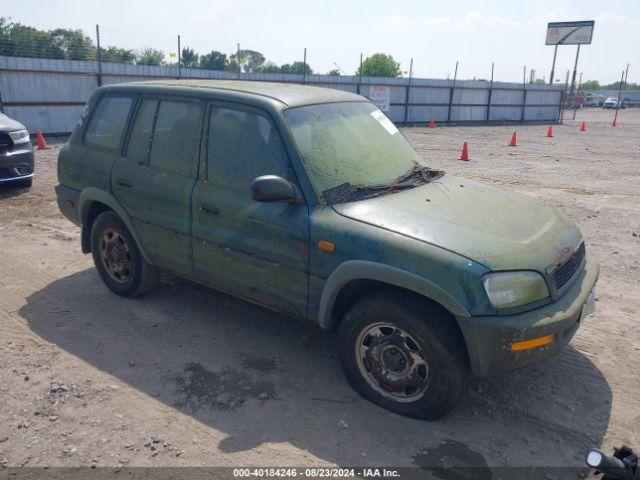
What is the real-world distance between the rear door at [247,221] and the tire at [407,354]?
0.47 meters

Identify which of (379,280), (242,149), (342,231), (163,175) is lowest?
(379,280)

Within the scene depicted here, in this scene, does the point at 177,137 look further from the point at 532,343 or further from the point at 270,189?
the point at 532,343

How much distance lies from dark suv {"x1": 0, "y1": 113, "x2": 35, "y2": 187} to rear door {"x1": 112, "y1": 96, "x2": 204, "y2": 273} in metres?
5.25

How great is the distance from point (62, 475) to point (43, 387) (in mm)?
943

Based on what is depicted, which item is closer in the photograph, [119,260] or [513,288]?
[513,288]

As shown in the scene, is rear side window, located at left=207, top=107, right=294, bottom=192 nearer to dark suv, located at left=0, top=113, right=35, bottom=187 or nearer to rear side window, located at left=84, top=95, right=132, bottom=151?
rear side window, located at left=84, top=95, right=132, bottom=151

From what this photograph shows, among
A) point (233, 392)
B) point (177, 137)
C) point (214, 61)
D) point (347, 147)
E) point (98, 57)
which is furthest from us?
point (214, 61)

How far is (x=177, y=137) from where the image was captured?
426 centimetres

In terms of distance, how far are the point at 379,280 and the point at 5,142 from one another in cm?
797

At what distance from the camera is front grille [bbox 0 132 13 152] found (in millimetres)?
8594

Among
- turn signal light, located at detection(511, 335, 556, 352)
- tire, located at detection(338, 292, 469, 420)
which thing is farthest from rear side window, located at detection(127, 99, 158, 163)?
turn signal light, located at detection(511, 335, 556, 352)

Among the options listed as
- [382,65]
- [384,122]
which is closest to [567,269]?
[384,122]

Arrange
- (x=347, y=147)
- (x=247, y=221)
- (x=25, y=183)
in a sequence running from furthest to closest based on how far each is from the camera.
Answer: (x=25, y=183) < (x=347, y=147) < (x=247, y=221)

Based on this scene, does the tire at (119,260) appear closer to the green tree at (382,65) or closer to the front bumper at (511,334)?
the front bumper at (511,334)
